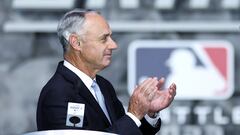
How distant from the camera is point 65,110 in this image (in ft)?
7.60

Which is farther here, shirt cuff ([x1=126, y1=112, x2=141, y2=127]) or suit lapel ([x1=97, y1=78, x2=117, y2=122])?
suit lapel ([x1=97, y1=78, x2=117, y2=122])

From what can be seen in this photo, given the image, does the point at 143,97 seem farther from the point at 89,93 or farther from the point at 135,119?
the point at 89,93

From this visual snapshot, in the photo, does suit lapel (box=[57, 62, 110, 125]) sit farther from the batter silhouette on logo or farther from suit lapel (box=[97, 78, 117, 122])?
the batter silhouette on logo

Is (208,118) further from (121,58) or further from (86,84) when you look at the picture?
(86,84)

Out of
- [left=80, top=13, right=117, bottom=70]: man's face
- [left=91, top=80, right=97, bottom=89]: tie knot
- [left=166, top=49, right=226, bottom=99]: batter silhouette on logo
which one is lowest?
[left=166, top=49, right=226, bottom=99]: batter silhouette on logo

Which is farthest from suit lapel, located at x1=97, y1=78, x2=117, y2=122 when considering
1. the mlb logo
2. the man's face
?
the mlb logo

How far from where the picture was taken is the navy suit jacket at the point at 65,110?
2283 millimetres

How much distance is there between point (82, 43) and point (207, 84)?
9.30ft

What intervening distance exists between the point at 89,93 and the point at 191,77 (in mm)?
2856

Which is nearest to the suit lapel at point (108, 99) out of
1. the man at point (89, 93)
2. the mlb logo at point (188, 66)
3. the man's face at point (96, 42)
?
the man at point (89, 93)

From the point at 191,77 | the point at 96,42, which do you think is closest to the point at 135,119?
the point at 96,42

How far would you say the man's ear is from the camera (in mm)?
Result: 2461

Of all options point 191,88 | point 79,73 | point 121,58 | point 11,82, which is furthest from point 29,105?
point 79,73

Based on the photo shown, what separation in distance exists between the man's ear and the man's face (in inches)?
0.6
